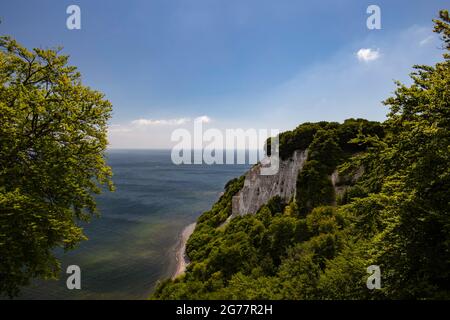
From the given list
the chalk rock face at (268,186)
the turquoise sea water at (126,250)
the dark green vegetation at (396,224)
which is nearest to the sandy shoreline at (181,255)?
the turquoise sea water at (126,250)

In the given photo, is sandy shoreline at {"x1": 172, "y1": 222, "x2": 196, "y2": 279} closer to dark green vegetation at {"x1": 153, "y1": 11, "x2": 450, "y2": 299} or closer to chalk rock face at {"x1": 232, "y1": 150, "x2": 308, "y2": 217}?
chalk rock face at {"x1": 232, "y1": 150, "x2": 308, "y2": 217}

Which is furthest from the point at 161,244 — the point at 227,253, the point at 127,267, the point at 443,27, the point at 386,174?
the point at 443,27

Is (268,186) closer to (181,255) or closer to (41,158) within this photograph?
(181,255)

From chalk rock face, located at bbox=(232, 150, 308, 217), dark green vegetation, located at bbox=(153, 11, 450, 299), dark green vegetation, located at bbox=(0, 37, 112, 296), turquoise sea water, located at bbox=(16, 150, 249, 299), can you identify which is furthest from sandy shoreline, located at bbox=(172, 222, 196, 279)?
dark green vegetation, located at bbox=(0, 37, 112, 296)

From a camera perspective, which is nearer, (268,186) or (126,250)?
(268,186)

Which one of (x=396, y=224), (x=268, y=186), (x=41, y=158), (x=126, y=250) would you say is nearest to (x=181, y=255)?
(x=126, y=250)

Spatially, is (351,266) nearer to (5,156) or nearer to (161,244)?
(5,156)
